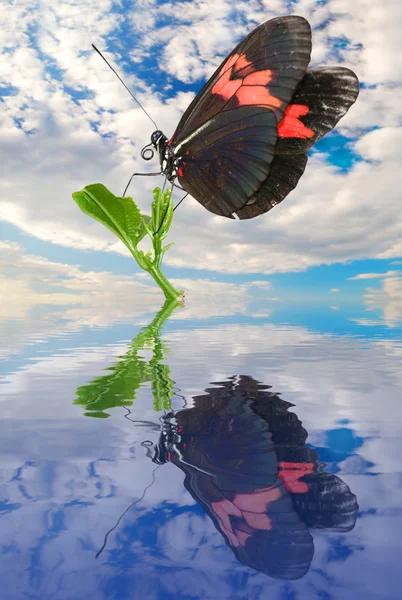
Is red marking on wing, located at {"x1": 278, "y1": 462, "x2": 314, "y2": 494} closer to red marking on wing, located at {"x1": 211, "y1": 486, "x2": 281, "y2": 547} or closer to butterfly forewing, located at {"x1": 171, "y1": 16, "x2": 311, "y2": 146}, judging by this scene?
red marking on wing, located at {"x1": 211, "y1": 486, "x2": 281, "y2": 547}

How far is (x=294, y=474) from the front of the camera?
0.95 meters

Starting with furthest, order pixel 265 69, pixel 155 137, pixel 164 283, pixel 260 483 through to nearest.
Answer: pixel 164 283
pixel 155 137
pixel 265 69
pixel 260 483

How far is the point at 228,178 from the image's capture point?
359 centimetres

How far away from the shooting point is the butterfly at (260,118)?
2.79 meters

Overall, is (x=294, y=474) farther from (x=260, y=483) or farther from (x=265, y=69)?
(x=265, y=69)

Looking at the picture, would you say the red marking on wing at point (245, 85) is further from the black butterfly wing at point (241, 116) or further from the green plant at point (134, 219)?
the green plant at point (134, 219)

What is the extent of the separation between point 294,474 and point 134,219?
273 inches

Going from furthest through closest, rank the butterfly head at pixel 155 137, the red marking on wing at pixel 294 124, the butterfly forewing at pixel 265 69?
the butterfly head at pixel 155 137 < the red marking on wing at pixel 294 124 < the butterfly forewing at pixel 265 69

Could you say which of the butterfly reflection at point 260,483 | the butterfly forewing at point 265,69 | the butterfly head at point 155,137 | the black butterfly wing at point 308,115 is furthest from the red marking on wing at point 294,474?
the butterfly head at point 155,137

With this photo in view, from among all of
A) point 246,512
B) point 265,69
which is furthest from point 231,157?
point 246,512

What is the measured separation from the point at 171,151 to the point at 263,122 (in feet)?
4.04

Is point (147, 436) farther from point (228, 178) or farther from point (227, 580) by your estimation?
point (228, 178)

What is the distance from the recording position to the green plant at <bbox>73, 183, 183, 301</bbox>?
282 inches

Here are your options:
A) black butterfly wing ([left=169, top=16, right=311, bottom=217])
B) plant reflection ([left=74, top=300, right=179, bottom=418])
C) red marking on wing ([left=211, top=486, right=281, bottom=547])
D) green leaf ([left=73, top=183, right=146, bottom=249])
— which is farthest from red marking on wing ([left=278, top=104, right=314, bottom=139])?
green leaf ([left=73, top=183, right=146, bottom=249])
